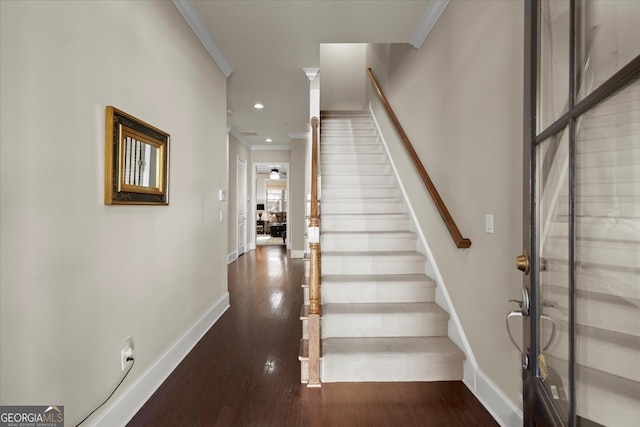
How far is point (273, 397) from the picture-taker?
1.98 m

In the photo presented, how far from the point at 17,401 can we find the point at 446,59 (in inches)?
123

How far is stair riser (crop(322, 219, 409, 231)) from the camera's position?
3465 mm

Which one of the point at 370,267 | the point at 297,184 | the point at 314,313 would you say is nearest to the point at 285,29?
the point at 370,267

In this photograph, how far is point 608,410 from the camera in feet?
2.26

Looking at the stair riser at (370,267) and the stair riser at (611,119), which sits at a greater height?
the stair riser at (611,119)

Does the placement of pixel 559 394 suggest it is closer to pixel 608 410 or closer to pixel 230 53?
pixel 608 410

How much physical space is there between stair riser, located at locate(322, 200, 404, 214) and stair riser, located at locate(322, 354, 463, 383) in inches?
72.9

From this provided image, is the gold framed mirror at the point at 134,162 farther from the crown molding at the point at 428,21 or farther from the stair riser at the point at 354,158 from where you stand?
the stair riser at the point at 354,158

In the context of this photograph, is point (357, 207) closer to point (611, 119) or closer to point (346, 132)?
point (346, 132)

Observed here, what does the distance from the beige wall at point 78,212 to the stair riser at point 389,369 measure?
1.21 m

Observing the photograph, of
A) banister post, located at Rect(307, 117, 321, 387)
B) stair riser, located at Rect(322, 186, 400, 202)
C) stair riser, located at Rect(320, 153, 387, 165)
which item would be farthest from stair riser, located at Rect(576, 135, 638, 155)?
stair riser, located at Rect(320, 153, 387, 165)

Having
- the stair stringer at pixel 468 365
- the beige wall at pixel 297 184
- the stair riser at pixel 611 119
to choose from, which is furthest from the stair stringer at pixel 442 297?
the beige wall at pixel 297 184

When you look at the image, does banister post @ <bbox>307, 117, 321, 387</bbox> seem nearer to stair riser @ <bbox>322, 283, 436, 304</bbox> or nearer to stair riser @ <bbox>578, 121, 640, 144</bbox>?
stair riser @ <bbox>322, 283, 436, 304</bbox>

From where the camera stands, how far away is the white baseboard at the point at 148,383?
1.65 metres
